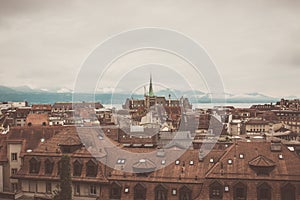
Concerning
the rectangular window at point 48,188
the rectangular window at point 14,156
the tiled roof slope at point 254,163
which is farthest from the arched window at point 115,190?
the rectangular window at point 14,156

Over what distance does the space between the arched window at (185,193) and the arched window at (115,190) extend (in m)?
7.57

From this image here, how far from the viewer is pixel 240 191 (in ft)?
132

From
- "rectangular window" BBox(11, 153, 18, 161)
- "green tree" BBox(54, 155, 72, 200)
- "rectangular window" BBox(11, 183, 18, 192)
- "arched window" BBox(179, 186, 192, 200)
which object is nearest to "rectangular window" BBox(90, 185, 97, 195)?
"green tree" BBox(54, 155, 72, 200)

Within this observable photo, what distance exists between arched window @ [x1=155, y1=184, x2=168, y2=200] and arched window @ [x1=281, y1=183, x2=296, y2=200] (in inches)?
530

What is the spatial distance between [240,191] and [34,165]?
2803 centimetres

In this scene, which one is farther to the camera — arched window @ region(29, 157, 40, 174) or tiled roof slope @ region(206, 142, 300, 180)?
arched window @ region(29, 157, 40, 174)

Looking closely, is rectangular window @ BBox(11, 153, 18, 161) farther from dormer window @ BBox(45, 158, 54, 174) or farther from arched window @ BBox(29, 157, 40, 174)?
dormer window @ BBox(45, 158, 54, 174)

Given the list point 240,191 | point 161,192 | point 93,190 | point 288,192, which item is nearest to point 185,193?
point 161,192

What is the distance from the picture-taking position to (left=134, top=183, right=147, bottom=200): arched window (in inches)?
1651

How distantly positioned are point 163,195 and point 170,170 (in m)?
3.45

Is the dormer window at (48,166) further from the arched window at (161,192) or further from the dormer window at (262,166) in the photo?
the dormer window at (262,166)

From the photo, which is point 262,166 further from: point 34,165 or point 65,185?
point 34,165

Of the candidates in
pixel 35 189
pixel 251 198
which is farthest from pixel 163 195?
pixel 35 189

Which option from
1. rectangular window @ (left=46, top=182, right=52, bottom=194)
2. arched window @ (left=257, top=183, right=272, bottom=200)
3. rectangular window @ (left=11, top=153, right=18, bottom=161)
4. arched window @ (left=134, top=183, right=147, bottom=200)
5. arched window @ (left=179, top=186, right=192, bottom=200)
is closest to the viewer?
arched window @ (left=257, top=183, right=272, bottom=200)
